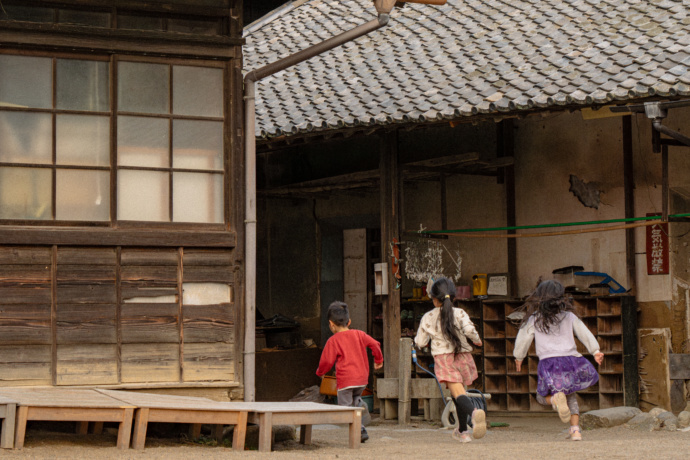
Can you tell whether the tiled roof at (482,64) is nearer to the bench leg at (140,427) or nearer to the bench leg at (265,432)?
the bench leg at (265,432)

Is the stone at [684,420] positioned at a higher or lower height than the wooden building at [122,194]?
lower

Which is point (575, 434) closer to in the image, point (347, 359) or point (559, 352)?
point (559, 352)

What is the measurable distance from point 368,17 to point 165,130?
758cm

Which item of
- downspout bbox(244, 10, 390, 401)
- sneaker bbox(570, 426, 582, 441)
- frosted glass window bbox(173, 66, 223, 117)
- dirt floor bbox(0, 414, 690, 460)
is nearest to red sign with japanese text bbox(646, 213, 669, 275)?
dirt floor bbox(0, 414, 690, 460)

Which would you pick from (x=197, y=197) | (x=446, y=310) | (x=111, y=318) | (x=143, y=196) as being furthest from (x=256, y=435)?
(x=143, y=196)

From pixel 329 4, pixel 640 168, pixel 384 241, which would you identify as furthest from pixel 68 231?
pixel 329 4

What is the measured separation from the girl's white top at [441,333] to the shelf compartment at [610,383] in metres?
4.04

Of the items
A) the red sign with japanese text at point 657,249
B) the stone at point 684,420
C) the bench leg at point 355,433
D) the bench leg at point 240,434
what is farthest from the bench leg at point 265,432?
the red sign with japanese text at point 657,249

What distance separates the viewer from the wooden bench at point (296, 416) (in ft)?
26.0

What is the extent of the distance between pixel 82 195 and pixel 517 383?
23.3 feet

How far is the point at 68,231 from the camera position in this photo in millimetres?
9203

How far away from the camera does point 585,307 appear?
1327 centimetres

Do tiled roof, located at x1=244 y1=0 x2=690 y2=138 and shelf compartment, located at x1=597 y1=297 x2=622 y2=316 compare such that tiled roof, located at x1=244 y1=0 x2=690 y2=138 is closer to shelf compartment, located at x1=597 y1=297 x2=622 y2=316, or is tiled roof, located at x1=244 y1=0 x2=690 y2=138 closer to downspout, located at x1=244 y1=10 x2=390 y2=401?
downspout, located at x1=244 y1=10 x2=390 y2=401

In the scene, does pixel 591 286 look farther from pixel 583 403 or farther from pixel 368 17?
pixel 368 17
